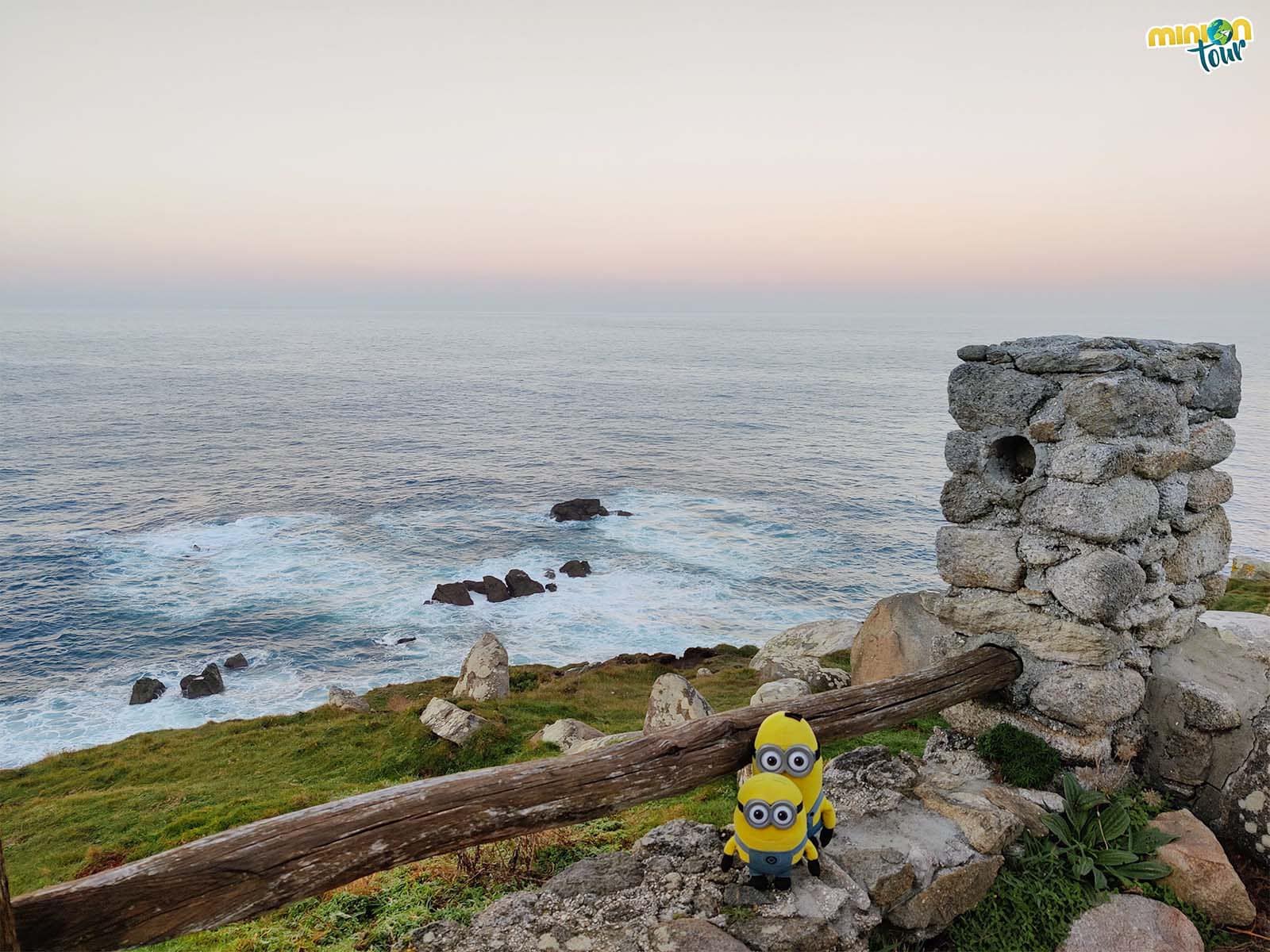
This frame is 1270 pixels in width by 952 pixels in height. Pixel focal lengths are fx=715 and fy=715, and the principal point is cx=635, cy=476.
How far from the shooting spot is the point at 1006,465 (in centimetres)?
708

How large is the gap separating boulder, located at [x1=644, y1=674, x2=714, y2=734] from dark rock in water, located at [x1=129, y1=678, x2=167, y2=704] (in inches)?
1108

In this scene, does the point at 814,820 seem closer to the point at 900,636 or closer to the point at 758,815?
the point at 758,815

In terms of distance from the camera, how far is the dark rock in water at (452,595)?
136 feet

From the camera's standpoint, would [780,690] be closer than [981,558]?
No

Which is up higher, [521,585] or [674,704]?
[674,704]

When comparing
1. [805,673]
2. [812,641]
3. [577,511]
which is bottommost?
[577,511]

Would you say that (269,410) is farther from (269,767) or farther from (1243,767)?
(1243,767)

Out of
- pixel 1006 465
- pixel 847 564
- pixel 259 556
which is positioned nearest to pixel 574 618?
pixel 847 564

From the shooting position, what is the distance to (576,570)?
45.0 m

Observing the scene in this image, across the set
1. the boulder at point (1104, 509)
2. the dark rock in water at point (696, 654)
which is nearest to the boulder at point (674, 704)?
the boulder at point (1104, 509)

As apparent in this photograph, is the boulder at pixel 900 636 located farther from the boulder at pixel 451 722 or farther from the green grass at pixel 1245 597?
the green grass at pixel 1245 597

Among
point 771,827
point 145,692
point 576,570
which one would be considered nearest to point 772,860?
point 771,827

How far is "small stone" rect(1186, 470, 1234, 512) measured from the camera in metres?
6.68

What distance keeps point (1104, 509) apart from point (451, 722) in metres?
18.2
